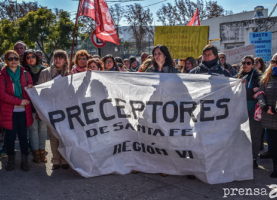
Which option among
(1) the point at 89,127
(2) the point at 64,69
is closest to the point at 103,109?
(1) the point at 89,127

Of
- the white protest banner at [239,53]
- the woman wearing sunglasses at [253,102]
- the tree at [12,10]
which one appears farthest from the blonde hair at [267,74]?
the tree at [12,10]

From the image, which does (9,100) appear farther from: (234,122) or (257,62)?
(257,62)

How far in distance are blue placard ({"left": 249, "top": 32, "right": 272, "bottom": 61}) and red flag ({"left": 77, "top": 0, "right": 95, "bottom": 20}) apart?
6007mm

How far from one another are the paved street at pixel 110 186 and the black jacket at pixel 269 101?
32.4 inches

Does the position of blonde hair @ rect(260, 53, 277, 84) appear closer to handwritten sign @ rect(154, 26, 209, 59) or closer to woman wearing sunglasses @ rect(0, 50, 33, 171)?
handwritten sign @ rect(154, 26, 209, 59)

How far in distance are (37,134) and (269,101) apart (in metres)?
3.83

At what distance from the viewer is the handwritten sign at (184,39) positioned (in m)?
6.94

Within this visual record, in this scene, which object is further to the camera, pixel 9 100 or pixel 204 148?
pixel 9 100

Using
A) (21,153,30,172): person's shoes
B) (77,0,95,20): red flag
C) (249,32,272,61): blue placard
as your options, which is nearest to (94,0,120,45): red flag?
(77,0,95,20): red flag

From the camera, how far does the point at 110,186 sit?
13.0 ft

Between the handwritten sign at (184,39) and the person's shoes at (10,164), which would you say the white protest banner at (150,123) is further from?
the handwritten sign at (184,39)

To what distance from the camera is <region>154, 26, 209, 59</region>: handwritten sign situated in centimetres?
694

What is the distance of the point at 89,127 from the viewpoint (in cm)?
427

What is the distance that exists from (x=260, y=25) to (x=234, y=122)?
16263 mm
